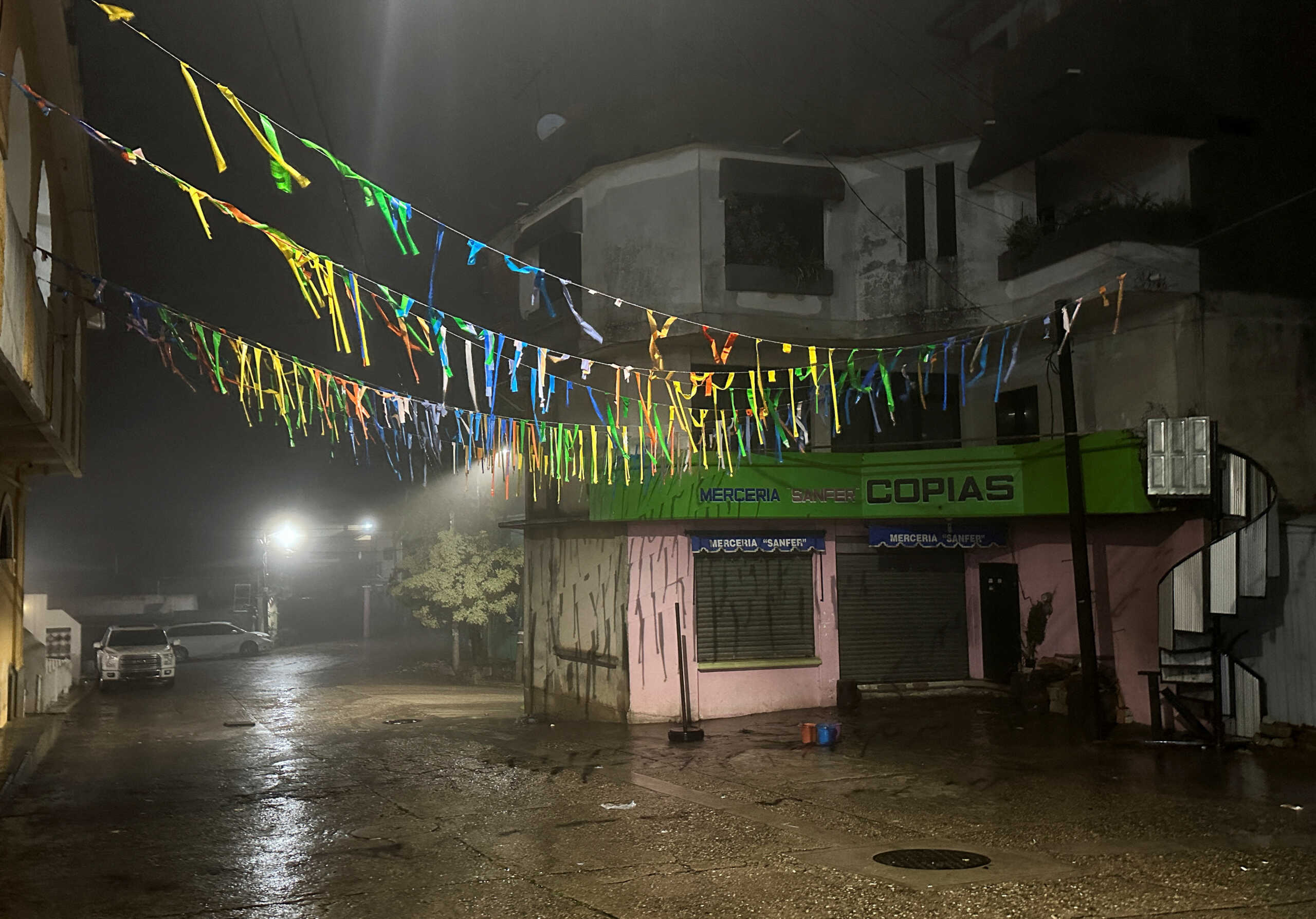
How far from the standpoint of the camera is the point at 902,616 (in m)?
19.2

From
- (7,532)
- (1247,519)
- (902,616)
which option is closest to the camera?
(1247,519)

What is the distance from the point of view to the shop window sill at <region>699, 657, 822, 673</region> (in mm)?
17781

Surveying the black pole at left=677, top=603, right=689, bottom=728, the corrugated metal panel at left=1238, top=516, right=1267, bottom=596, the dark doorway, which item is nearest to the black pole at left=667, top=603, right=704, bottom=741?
the black pole at left=677, top=603, right=689, bottom=728

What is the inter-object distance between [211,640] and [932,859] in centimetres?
3947

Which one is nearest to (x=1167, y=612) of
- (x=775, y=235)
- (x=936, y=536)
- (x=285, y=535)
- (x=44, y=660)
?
(x=936, y=536)

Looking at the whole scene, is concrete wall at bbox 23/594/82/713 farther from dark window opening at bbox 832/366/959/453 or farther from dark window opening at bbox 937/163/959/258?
dark window opening at bbox 937/163/959/258

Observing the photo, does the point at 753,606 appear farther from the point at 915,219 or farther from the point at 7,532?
the point at 7,532

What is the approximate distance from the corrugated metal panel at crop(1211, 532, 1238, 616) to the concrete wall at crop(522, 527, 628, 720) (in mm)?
9513

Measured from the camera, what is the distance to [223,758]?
1512 centimetres

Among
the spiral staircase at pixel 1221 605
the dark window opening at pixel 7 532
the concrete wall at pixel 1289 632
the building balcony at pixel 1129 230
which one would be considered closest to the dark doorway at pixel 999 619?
the spiral staircase at pixel 1221 605

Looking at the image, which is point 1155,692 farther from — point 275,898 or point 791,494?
point 275,898

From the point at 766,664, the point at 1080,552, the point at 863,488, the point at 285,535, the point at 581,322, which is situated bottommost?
the point at 766,664

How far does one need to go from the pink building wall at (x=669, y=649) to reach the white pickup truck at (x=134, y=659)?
60.2 feet

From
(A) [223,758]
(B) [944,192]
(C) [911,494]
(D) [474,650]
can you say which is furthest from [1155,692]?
(D) [474,650]
